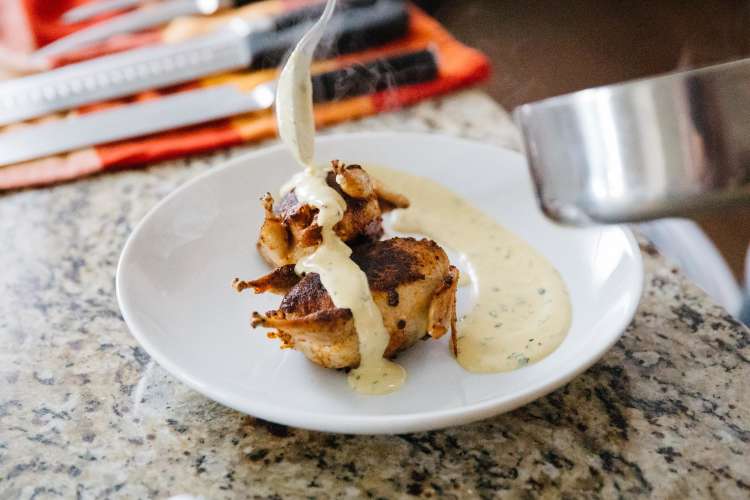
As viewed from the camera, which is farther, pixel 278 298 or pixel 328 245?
pixel 278 298

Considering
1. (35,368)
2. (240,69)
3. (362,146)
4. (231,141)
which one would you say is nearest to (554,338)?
(362,146)

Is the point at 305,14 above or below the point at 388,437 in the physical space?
above

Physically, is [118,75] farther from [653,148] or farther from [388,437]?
[653,148]

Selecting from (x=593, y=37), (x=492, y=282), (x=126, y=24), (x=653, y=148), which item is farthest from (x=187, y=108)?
(x=593, y=37)

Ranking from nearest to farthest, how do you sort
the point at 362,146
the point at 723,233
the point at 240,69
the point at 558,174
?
the point at 558,174, the point at 362,146, the point at 240,69, the point at 723,233

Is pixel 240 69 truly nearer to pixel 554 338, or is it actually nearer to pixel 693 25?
pixel 554 338

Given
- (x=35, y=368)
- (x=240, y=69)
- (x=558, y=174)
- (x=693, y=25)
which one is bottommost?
(x=693, y=25)

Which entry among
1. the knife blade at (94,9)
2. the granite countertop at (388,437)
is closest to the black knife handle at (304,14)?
the knife blade at (94,9)
